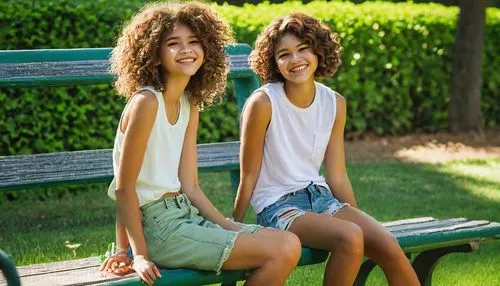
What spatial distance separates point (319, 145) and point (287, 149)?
128mm

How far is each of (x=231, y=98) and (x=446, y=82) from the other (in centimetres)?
259

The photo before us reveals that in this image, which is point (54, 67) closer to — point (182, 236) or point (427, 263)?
point (182, 236)

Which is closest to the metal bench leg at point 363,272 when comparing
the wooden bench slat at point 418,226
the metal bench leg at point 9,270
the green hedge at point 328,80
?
the wooden bench slat at point 418,226

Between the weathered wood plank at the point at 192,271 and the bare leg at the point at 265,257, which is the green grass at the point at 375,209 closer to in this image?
the weathered wood plank at the point at 192,271

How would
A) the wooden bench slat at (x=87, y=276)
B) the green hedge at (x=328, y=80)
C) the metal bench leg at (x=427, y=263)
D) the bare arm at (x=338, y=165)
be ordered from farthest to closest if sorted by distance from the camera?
1. the green hedge at (x=328, y=80)
2. the metal bench leg at (x=427, y=263)
3. the bare arm at (x=338, y=165)
4. the wooden bench slat at (x=87, y=276)

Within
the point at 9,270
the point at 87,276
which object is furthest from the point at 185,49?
the point at 9,270

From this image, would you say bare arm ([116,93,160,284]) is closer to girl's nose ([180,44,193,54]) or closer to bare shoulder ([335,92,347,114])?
girl's nose ([180,44,193,54])

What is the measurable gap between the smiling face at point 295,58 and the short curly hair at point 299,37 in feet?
0.06

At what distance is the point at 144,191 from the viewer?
3.69 m

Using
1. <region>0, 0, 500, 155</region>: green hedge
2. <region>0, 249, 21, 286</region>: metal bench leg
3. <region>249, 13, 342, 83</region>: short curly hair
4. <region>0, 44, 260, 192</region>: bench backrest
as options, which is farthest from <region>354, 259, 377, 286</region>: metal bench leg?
<region>0, 0, 500, 155</region>: green hedge

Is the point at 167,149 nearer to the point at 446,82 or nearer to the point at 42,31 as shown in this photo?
the point at 42,31

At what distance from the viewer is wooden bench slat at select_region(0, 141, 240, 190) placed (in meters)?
4.16

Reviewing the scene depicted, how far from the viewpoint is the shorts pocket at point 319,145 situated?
415cm

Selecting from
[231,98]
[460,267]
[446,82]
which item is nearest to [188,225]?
[460,267]
